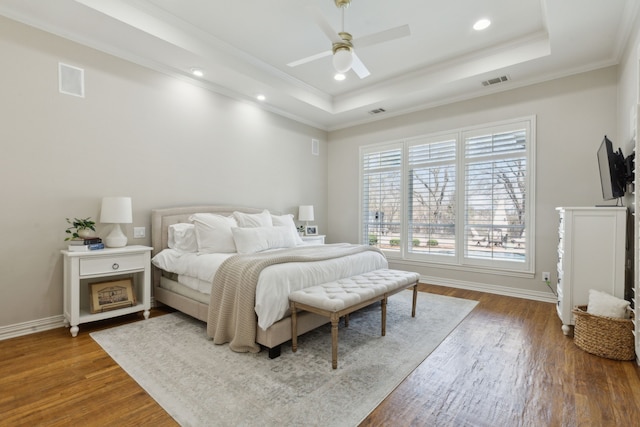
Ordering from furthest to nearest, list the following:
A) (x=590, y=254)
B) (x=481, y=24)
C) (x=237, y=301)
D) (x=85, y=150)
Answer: (x=481, y=24) → (x=85, y=150) → (x=590, y=254) → (x=237, y=301)

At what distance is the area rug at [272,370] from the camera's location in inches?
70.2

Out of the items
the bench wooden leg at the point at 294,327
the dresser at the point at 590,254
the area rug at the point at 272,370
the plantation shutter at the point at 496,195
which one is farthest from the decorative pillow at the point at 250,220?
the dresser at the point at 590,254

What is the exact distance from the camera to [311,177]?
6055 mm

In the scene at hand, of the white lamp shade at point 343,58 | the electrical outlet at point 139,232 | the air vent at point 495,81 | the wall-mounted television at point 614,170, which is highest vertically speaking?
the air vent at point 495,81

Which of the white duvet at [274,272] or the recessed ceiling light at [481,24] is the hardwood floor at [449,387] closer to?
the white duvet at [274,272]

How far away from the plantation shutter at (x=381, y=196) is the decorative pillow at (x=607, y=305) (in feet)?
9.68

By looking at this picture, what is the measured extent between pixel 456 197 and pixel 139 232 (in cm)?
441

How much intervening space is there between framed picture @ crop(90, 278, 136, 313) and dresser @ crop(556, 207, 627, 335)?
4351 mm

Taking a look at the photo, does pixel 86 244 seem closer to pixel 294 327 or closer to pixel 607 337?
pixel 294 327

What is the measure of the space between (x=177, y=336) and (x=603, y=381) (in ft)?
10.9

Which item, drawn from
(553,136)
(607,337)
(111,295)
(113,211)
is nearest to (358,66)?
(553,136)

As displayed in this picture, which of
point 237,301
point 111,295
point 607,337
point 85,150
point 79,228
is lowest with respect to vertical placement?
point 607,337

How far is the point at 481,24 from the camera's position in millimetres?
3381

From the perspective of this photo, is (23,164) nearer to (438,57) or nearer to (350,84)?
(350,84)
